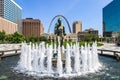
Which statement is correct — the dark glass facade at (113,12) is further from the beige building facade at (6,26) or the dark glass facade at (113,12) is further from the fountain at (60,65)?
the fountain at (60,65)

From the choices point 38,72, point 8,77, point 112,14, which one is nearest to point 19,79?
point 8,77

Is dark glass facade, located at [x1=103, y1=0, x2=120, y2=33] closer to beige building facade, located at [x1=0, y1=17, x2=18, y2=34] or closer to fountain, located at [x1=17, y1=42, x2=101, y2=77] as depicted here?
beige building facade, located at [x1=0, y1=17, x2=18, y2=34]

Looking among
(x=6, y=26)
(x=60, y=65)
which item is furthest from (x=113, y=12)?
(x=60, y=65)

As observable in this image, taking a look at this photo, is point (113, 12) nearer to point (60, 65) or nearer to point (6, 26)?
point (6, 26)

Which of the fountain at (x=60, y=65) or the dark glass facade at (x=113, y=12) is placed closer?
the fountain at (x=60, y=65)

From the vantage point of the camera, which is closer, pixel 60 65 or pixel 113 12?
pixel 60 65

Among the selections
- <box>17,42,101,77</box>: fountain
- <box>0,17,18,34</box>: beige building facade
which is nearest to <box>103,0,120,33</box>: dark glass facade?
<box>0,17,18,34</box>: beige building facade

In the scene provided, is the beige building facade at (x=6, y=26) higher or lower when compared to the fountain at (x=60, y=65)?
higher

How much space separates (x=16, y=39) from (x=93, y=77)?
98.0 metres

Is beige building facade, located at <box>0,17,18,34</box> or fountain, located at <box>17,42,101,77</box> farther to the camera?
beige building facade, located at <box>0,17,18,34</box>

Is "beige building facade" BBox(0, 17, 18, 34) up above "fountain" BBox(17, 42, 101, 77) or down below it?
above

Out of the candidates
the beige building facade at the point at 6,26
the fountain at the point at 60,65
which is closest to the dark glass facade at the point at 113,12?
the beige building facade at the point at 6,26

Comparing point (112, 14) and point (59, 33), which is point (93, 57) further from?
point (112, 14)

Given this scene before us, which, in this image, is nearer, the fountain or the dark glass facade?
the fountain
